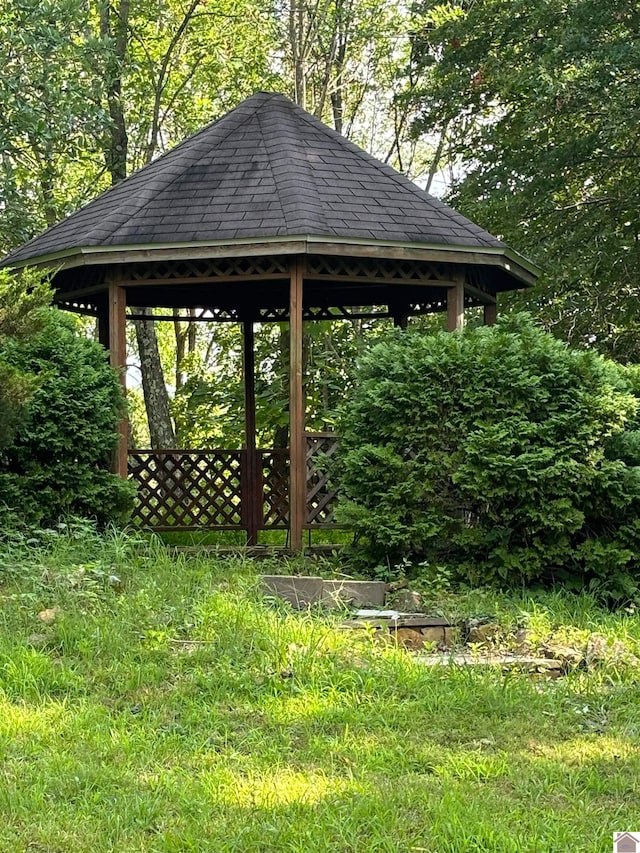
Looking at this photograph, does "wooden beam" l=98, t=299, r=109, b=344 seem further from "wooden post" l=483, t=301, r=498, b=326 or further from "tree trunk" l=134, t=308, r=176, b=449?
"tree trunk" l=134, t=308, r=176, b=449

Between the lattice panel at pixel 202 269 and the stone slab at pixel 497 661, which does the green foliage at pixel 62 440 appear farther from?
the stone slab at pixel 497 661

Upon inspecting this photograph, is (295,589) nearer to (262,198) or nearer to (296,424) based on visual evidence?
(296,424)

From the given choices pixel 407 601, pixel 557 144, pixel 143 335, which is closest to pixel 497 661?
pixel 407 601

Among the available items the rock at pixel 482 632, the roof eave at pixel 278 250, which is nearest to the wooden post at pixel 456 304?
Result: the roof eave at pixel 278 250

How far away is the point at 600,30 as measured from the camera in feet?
42.3

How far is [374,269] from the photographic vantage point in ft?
32.0

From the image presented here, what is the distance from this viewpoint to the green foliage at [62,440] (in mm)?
8281

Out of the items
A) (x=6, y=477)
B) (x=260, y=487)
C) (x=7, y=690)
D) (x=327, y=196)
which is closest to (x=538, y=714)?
(x=7, y=690)

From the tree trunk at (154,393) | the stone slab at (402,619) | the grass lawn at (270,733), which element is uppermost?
the tree trunk at (154,393)

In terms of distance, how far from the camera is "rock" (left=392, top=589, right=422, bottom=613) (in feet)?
22.3

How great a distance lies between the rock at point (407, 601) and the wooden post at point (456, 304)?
3.72 meters

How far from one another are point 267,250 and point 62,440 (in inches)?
102

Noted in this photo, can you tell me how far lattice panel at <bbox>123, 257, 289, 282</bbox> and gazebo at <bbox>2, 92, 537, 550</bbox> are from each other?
0.07 feet

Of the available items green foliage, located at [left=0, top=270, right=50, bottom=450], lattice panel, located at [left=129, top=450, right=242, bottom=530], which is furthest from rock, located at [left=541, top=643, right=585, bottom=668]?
lattice panel, located at [left=129, top=450, right=242, bottom=530]
